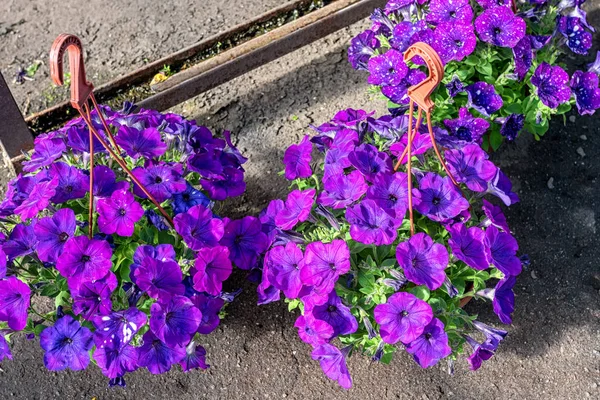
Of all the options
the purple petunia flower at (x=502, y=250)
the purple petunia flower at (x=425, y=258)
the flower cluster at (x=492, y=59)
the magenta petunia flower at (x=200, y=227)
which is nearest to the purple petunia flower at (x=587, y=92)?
the flower cluster at (x=492, y=59)

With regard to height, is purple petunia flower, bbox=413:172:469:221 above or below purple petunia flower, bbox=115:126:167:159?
below

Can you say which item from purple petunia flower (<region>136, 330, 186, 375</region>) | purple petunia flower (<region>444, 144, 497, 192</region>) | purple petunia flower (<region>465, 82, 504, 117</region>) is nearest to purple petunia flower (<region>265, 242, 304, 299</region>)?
purple petunia flower (<region>136, 330, 186, 375</region>)

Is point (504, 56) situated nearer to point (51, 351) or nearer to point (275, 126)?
Answer: point (275, 126)

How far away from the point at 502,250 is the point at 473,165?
0.31m

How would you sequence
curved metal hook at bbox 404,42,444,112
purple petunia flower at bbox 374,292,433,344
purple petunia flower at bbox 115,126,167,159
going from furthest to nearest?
1. purple petunia flower at bbox 115,126,167,159
2. purple petunia flower at bbox 374,292,433,344
3. curved metal hook at bbox 404,42,444,112

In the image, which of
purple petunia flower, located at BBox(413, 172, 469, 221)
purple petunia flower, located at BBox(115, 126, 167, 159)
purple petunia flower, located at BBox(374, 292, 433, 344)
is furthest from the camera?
purple petunia flower, located at BBox(115, 126, 167, 159)

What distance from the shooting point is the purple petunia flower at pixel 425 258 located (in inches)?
75.9

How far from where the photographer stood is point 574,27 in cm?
252

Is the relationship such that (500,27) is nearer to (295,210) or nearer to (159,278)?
(295,210)

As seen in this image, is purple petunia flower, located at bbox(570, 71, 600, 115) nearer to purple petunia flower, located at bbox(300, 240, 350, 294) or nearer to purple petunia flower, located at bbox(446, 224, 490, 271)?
purple petunia flower, located at bbox(446, 224, 490, 271)

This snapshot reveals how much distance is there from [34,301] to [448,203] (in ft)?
6.18

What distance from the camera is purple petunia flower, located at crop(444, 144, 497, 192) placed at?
2.10 m

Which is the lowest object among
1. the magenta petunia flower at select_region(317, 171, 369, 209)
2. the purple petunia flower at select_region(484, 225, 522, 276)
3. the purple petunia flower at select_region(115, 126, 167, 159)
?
the purple petunia flower at select_region(484, 225, 522, 276)

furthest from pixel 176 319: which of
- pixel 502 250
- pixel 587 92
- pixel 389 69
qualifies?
pixel 587 92
